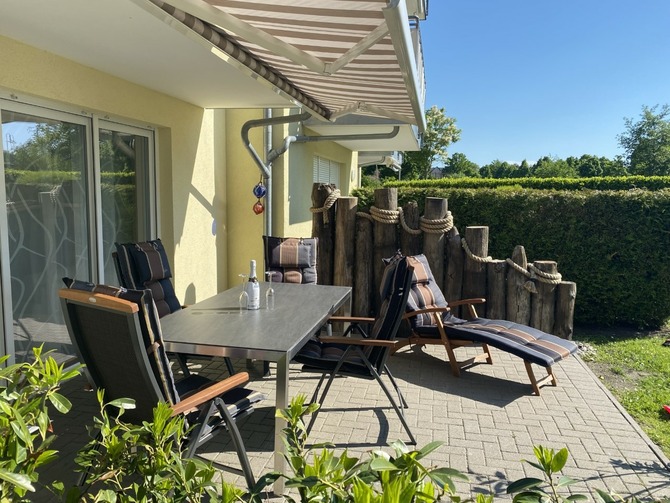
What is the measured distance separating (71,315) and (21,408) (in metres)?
1.76

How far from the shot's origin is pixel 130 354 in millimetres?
2828

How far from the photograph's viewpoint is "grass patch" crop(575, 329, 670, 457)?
4711mm

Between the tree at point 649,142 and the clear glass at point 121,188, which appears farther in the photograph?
the tree at point 649,142

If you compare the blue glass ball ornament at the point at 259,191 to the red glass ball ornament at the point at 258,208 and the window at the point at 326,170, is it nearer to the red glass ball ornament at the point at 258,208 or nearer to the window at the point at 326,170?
the red glass ball ornament at the point at 258,208

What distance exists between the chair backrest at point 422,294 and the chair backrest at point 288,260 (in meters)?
1.39

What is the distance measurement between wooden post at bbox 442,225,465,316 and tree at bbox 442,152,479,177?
167 feet

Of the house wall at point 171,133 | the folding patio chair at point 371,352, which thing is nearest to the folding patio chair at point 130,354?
the folding patio chair at point 371,352

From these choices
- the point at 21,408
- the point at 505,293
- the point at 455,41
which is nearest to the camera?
the point at 21,408

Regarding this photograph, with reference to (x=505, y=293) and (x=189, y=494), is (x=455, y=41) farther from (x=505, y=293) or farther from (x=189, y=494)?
(x=189, y=494)

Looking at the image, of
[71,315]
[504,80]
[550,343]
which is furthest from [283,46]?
[504,80]

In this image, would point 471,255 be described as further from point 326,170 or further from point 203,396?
point 326,170

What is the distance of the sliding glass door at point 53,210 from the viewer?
4539 millimetres

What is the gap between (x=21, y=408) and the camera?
4.53 ft

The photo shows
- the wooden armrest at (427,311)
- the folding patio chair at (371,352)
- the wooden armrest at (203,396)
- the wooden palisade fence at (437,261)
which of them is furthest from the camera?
the wooden palisade fence at (437,261)
